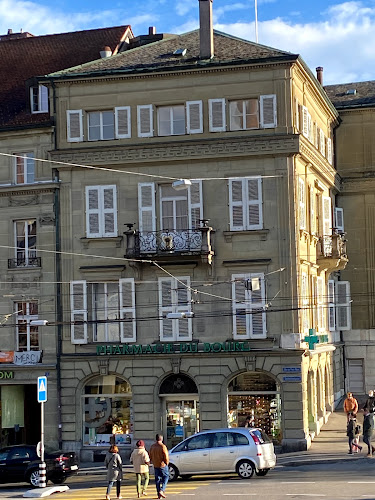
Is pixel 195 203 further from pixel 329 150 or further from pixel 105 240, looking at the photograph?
pixel 329 150

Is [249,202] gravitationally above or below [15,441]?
above

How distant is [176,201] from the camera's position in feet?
131

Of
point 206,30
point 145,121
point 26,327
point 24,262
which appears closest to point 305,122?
point 206,30

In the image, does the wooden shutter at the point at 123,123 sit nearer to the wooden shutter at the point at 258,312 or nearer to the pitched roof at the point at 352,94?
the wooden shutter at the point at 258,312

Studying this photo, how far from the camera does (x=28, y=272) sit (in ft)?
136

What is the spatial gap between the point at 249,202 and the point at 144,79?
6524mm

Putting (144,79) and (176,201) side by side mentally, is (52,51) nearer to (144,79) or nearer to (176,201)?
(144,79)

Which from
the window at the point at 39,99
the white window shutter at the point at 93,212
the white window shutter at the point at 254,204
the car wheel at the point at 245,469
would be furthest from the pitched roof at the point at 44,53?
the car wheel at the point at 245,469

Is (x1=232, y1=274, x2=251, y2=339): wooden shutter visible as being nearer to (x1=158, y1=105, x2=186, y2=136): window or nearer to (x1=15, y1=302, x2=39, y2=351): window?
(x1=158, y1=105, x2=186, y2=136): window

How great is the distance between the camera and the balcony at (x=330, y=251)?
4359 centimetres

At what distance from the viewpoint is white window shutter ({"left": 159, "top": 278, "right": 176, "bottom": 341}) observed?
3969cm

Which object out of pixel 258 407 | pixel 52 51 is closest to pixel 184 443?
pixel 258 407

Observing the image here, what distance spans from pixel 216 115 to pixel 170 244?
5373 mm

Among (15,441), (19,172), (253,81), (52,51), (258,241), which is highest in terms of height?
(52,51)
